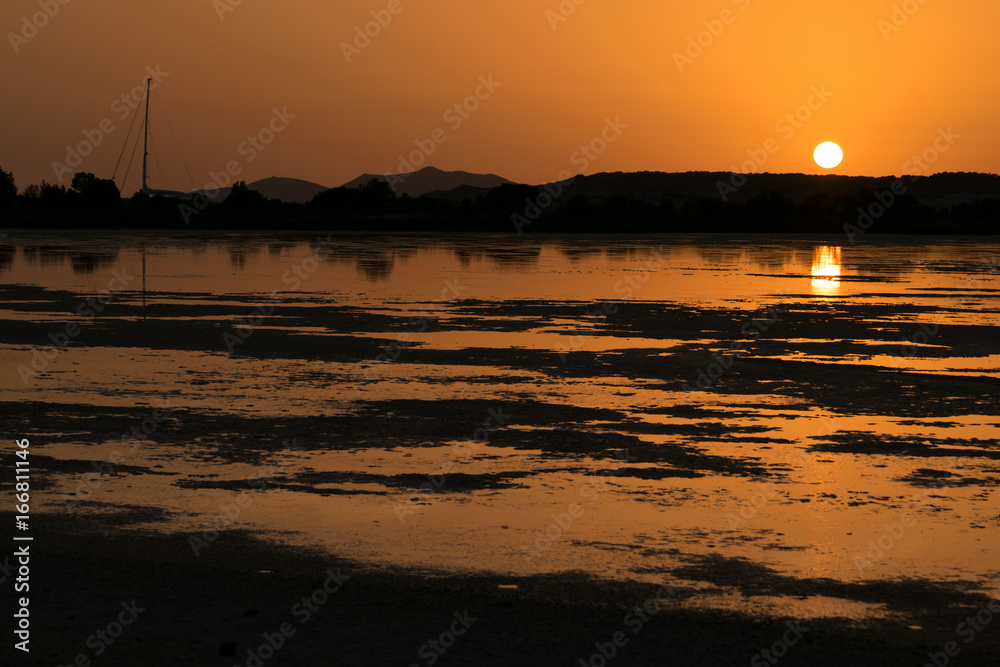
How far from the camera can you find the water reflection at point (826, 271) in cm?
2769

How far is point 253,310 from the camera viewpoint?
2030 centimetres

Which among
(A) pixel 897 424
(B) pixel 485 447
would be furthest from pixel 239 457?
(A) pixel 897 424

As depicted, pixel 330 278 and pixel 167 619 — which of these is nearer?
pixel 167 619

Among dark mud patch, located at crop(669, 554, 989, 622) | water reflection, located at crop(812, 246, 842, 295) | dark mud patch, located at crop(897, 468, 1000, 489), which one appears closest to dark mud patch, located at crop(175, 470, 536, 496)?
dark mud patch, located at crop(669, 554, 989, 622)

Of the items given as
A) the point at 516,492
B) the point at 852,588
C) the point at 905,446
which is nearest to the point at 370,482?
the point at 516,492

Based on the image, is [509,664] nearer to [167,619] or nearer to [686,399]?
[167,619]

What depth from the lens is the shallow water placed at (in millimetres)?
6594

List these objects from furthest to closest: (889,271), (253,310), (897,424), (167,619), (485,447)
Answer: (889,271) → (253,310) → (897,424) → (485,447) → (167,619)

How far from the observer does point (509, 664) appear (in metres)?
4.92

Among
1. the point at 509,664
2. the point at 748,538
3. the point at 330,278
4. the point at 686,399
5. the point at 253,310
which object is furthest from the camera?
the point at 330,278

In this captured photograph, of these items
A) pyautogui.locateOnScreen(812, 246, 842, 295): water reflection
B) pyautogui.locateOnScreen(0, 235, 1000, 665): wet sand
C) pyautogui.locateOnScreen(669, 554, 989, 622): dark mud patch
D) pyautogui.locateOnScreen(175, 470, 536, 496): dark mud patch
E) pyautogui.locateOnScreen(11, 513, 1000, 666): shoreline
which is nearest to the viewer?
pyautogui.locateOnScreen(11, 513, 1000, 666): shoreline

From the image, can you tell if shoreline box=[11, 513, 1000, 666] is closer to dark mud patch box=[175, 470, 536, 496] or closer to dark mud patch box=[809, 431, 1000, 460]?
dark mud patch box=[175, 470, 536, 496]

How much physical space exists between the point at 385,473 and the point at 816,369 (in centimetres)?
726

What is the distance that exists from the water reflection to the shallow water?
5.51 m
